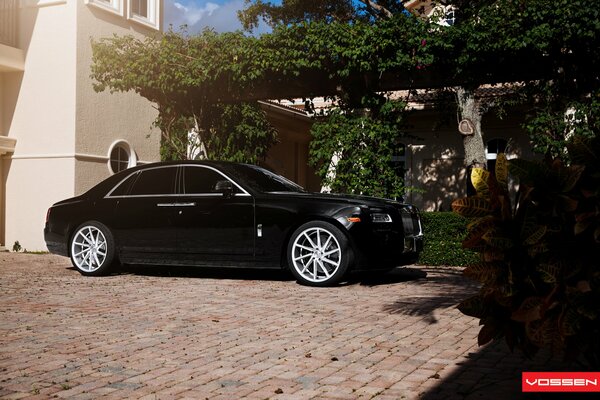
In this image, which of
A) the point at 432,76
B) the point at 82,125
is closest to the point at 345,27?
the point at 432,76

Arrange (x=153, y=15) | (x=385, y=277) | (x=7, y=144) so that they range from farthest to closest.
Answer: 1. (x=153, y=15)
2. (x=7, y=144)
3. (x=385, y=277)

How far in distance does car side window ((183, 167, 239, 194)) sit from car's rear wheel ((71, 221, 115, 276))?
1469 mm

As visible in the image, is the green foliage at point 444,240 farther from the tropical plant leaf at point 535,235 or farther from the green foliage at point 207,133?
the tropical plant leaf at point 535,235

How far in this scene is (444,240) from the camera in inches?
508

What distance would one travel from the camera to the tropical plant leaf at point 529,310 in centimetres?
338

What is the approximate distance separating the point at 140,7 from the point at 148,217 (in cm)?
1106

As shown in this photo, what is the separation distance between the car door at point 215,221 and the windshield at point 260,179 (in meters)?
0.18

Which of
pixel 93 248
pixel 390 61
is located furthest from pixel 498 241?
pixel 390 61

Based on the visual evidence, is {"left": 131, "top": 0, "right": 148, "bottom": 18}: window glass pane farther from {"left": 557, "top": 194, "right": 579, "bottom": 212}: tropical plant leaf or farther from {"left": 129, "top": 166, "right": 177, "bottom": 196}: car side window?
{"left": 557, "top": 194, "right": 579, "bottom": 212}: tropical plant leaf

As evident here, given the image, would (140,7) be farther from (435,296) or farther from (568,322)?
(568,322)

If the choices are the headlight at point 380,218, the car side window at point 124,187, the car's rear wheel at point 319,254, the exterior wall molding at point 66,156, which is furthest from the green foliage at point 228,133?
the headlight at point 380,218

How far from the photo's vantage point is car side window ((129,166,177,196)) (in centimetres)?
1080

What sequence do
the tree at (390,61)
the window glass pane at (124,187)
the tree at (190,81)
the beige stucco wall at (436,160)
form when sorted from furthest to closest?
the beige stucco wall at (436,160) < the tree at (190,81) < the tree at (390,61) < the window glass pane at (124,187)

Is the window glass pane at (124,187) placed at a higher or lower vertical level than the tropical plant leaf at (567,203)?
higher
